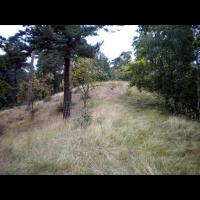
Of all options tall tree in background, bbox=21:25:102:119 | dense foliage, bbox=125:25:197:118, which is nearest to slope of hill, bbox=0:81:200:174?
dense foliage, bbox=125:25:197:118

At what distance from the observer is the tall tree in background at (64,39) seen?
13484mm

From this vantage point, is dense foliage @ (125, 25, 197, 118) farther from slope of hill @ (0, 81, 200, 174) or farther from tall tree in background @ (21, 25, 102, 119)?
tall tree in background @ (21, 25, 102, 119)

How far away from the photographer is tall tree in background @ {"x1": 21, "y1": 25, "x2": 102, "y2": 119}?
1348 cm

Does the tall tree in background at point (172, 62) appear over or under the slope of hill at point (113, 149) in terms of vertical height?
over

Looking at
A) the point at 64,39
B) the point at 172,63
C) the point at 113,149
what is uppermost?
the point at 64,39

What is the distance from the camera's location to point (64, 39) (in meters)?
13.7

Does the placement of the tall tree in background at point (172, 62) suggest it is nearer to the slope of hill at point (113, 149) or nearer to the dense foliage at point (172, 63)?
the dense foliage at point (172, 63)

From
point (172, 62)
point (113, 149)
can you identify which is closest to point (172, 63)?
point (172, 62)

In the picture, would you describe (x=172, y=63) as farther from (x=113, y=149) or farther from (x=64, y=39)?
(x=113, y=149)

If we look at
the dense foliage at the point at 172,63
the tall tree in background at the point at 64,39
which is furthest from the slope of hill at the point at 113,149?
the tall tree in background at the point at 64,39

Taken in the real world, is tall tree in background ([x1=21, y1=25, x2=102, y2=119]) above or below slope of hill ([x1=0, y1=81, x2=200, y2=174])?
above
